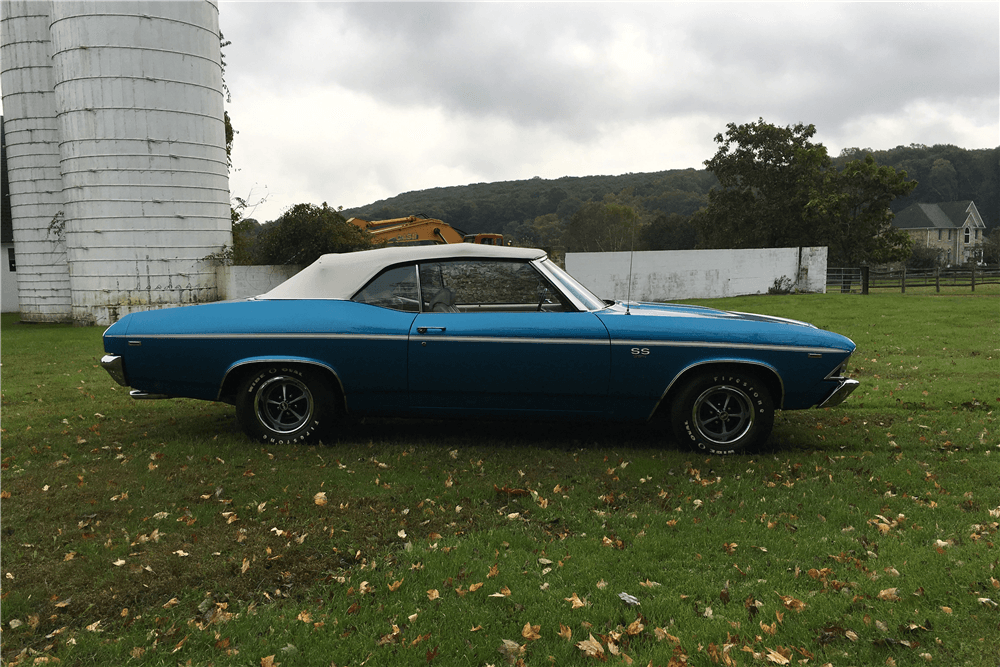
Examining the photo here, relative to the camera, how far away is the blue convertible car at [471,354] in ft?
16.9

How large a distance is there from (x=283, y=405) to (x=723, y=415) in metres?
3.36

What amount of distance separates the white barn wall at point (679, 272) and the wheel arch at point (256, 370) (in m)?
20.5

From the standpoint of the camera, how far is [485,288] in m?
5.62

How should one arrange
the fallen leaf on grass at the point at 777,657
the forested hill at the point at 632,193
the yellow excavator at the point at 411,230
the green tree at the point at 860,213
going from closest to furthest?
the fallen leaf on grass at the point at 777,657 < the yellow excavator at the point at 411,230 < the green tree at the point at 860,213 < the forested hill at the point at 632,193

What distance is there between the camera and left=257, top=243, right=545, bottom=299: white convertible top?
218 inches

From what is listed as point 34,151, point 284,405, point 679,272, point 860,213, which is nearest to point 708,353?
point 284,405

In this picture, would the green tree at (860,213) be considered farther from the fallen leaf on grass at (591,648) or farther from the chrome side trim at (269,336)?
the fallen leaf on grass at (591,648)

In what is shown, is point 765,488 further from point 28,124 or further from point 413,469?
point 28,124

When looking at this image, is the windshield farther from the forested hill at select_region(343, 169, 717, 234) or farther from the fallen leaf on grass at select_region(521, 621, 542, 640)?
the forested hill at select_region(343, 169, 717, 234)

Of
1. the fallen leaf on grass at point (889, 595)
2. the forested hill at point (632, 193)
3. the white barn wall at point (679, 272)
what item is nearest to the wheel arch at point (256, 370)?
the fallen leaf on grass at point (889, 595)

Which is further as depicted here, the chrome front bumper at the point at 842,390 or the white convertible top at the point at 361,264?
the white convertible top at the point at 361,264

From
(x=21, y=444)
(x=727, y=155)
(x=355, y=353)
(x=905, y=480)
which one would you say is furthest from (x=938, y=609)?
(x=727, y=155)

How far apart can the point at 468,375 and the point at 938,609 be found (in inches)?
125

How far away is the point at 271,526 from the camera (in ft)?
13.2
